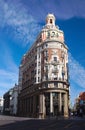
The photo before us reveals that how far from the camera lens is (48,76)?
286 feet

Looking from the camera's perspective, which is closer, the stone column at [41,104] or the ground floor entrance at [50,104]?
→ the ground floor entrance at [50,104]

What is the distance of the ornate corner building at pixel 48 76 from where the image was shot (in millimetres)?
84062

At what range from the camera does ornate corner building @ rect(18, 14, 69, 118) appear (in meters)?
84.1

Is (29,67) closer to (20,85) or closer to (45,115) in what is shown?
(20,85)

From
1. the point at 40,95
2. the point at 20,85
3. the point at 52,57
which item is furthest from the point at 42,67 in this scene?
the point at 20,85

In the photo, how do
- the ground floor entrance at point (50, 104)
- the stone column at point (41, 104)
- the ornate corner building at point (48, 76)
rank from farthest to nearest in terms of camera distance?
the stone column at point (41, 104) < the ornate corner building at point (48, 76) < the ground floor entrance at point (50, 104)

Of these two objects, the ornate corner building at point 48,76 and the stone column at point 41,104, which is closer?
the ornate corner building at point 48,76

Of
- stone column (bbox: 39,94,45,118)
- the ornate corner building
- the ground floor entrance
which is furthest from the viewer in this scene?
stone column (bbox: 39,94,45,118)

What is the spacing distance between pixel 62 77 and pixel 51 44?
12.9 m

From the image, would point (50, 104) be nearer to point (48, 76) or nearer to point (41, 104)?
point (41, 104)

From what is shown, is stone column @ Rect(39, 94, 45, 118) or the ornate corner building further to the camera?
stone column @ Rect(39, 94, 45, 118)

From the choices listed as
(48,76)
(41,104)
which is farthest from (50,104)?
(48,76)

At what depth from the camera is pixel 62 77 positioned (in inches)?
3492

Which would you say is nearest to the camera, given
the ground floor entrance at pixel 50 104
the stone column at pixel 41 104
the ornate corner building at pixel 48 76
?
the ground floor entrance at pixel 50 104
